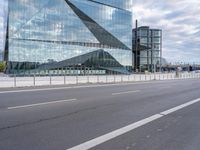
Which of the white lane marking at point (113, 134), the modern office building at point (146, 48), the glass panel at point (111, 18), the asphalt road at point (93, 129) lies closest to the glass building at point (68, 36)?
the glass panel at point (111, 18)

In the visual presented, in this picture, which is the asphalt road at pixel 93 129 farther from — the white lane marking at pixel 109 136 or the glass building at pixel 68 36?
the glass building at pixel 68 36

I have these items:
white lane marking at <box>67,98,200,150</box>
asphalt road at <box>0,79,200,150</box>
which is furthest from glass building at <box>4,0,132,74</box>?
white lane marking at <box>67,98,200,150</box>

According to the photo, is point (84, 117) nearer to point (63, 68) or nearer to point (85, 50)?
point (63, 68)

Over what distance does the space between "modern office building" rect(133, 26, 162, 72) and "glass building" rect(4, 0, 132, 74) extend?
2639 cm

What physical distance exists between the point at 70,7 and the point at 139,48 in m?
47.2

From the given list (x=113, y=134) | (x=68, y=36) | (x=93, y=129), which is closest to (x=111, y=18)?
(x=68, y=36)

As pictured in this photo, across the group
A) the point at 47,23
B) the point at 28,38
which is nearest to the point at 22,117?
the point at 28,38

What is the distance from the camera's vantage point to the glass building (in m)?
57.6

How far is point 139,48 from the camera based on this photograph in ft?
352

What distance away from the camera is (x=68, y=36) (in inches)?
2675

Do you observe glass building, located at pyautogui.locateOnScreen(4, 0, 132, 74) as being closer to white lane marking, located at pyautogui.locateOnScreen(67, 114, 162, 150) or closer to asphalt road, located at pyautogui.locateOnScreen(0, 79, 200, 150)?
asphalt road, located at pyautogui.locateOnScreen(0, 79, 200, 150)

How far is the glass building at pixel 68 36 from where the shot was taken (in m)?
57.6

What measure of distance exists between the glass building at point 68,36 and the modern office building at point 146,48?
26386 mm

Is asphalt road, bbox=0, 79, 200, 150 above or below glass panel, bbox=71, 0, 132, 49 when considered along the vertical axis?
below
